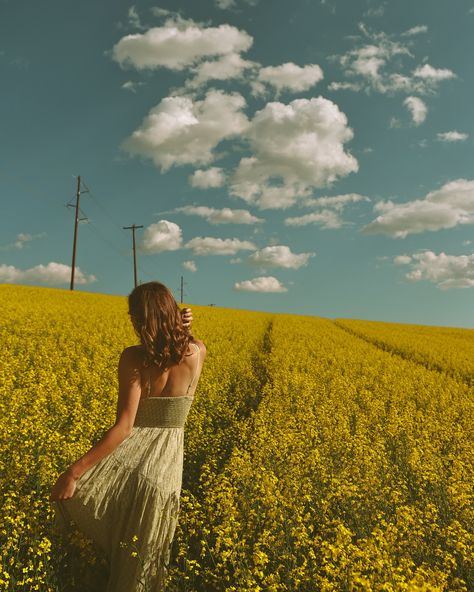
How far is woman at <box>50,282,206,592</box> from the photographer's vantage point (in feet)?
10.3

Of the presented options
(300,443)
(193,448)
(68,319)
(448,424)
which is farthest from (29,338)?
(448,424)

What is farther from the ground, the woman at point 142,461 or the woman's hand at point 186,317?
the woman's hand at point 186,317

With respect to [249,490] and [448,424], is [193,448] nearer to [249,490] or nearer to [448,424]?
[249,490]

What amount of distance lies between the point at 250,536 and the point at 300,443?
2.23 m

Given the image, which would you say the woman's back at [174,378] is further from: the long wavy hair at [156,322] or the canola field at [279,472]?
the canola field at [279,472]

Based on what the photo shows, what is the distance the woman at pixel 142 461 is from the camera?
10.3 ft

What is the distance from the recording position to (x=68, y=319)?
1858 cm

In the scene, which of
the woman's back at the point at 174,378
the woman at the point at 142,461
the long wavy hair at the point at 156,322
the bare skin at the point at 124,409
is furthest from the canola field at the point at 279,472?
the long wavy hair at the point at 156,322

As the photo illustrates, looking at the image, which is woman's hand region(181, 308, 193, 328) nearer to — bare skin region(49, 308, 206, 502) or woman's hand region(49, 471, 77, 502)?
bare skin region(49, 308, 206, 502)

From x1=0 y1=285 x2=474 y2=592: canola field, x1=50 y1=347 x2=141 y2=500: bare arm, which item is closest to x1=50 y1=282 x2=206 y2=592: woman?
x1=50 y1=347 x2=141 y2=500: bare arm

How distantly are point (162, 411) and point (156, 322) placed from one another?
73 cm

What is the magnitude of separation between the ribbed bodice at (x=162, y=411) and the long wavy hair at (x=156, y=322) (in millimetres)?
347

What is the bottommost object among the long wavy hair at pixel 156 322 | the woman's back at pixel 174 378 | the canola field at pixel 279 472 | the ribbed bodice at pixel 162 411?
the canola field at pixel 279 472

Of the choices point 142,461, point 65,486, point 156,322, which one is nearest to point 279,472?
point 142,461
